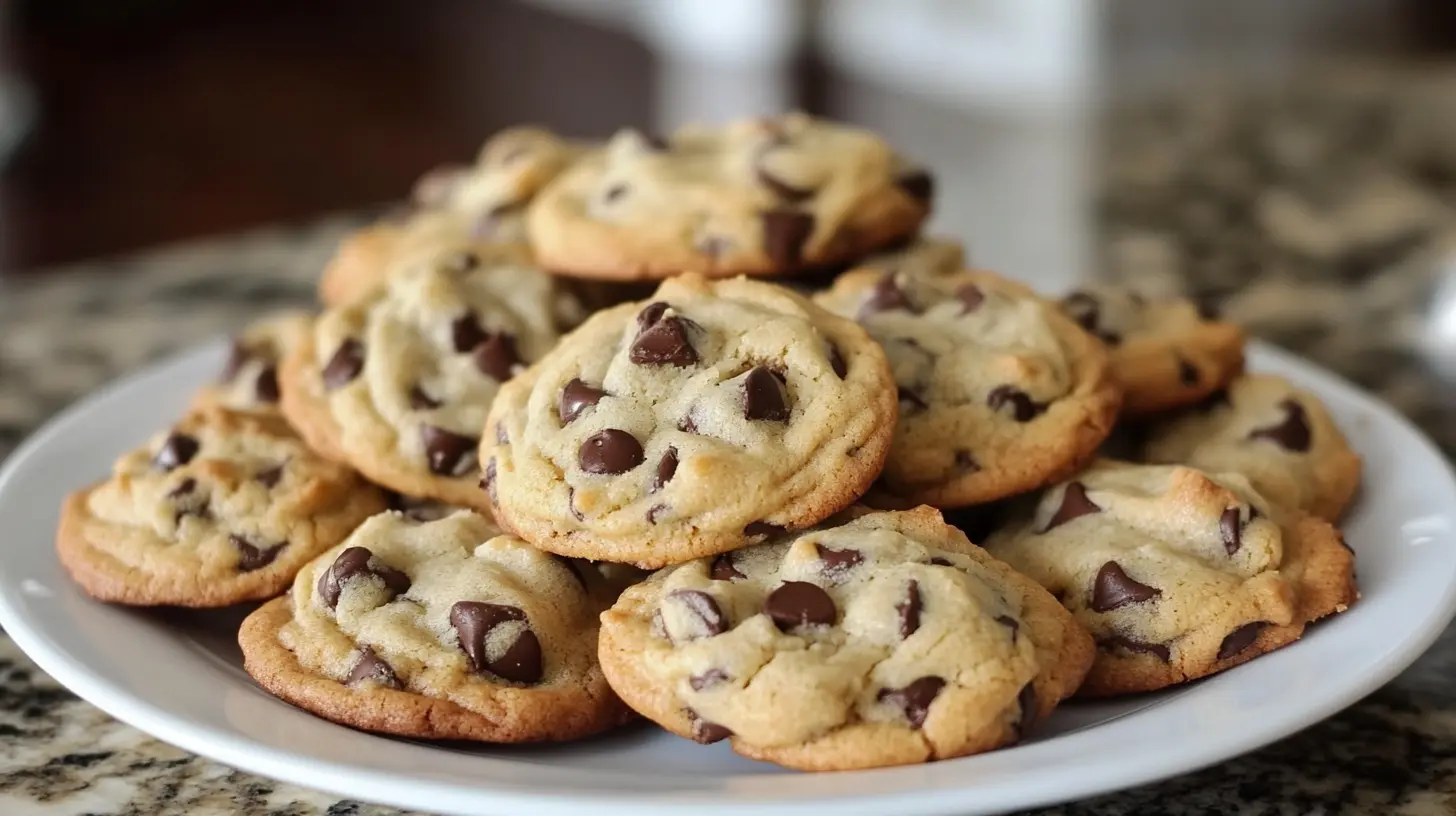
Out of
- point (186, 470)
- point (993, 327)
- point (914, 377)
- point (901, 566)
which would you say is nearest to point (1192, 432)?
point (993, 327)

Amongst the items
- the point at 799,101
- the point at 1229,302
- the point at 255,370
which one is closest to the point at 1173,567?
the point at 255,370

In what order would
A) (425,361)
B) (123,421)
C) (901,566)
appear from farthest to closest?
(123,421) → (425,361) → (901,566)

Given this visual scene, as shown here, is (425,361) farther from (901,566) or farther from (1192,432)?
(1192,432)

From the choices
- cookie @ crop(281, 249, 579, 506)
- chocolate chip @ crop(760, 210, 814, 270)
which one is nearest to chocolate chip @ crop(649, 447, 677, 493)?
cookie @ crop(281, 249, 579, 506)

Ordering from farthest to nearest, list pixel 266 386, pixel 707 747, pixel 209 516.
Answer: pixel 266 386 → pixel 209 516 → pixel 707 747

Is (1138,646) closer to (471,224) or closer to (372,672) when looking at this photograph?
(372,672)

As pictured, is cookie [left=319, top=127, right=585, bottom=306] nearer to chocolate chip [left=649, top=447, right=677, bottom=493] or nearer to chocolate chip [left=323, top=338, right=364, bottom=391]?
chocolate chip [left=323, top=338, right=364, bottom=391]

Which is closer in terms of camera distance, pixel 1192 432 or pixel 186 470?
pixel 186 470
